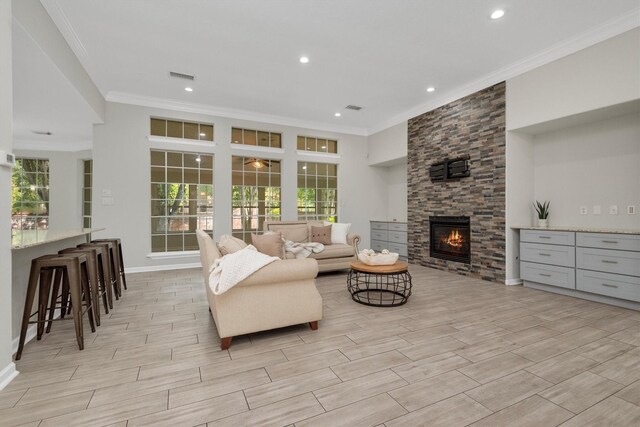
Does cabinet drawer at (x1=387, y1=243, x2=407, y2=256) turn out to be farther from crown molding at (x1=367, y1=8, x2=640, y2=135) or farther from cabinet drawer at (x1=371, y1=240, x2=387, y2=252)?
crown molding at (x1=367, y1=8, x2=640, y2=135)

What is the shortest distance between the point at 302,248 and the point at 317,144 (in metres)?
3.24

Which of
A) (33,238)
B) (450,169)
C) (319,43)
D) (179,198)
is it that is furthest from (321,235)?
(33,238)

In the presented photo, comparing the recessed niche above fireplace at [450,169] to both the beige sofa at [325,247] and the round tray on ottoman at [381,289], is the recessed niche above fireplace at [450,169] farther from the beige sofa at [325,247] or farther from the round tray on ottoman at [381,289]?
the round tray on ottoman at [381,289]

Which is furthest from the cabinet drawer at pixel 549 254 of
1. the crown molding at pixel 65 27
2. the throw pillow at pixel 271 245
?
the crown molding at pixel 65 27

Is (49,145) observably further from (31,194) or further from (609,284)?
(609,284)

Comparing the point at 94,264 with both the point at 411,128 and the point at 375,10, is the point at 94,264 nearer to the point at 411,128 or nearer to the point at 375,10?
Result: the point at 375,10

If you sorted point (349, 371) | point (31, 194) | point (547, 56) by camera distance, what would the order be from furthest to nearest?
point (31, 194) → point (547, 56) → point (349, 371)

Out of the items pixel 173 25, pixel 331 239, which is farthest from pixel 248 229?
pixel 173 25

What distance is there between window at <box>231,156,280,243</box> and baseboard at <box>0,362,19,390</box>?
14.2 ft

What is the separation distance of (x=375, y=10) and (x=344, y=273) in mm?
3979

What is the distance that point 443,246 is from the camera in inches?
219

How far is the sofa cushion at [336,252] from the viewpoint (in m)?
5.06

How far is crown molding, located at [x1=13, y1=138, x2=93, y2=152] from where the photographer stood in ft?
21.9

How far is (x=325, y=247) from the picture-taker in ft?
17.1
